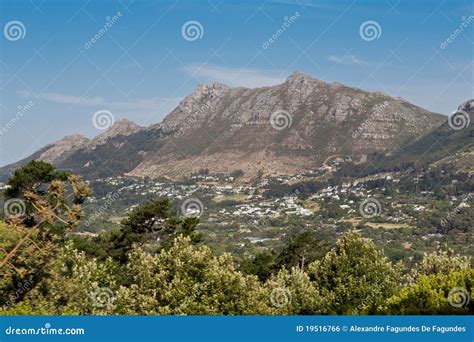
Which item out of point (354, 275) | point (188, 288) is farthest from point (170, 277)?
point (354, 275)

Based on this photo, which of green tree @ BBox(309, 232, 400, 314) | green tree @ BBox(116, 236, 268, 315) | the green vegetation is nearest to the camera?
the green vegetation

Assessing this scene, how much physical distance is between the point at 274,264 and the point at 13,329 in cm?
4867

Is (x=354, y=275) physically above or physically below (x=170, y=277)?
below

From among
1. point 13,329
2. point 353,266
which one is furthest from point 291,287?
point 13,329

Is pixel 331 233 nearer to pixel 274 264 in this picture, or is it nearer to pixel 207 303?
pixel 274 264

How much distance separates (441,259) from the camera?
36.5m

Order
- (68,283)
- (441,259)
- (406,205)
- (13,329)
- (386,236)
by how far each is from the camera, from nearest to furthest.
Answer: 1. (13,329)
2. (68,283)
3. (441,259)
4. (386,236)
5. (406,205)

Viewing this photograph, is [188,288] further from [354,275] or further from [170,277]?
[354,275]

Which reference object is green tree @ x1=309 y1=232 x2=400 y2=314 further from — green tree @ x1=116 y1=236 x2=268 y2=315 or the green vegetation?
green tree @ x1=116 y1=236 x2=268 y2=315

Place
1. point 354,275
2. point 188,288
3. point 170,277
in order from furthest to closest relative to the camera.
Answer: point 354,275 → point 170,277 → point 188,288

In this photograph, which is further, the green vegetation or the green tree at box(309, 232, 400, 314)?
the green tree at box(309, 232, 400, 314)

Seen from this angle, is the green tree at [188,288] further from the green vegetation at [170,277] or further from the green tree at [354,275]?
the green tree at [354,275]

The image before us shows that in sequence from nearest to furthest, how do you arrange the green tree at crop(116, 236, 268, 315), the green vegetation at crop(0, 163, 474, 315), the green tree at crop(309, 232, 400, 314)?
the green vegetation at crop(0, 163, 474, 315) < the green tree at crop(116, 236, 268, 315) < the green tree at crop(309, 232, 400, 314)

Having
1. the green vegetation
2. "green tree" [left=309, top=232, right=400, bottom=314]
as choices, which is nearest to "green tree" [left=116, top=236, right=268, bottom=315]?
the green vegetation
